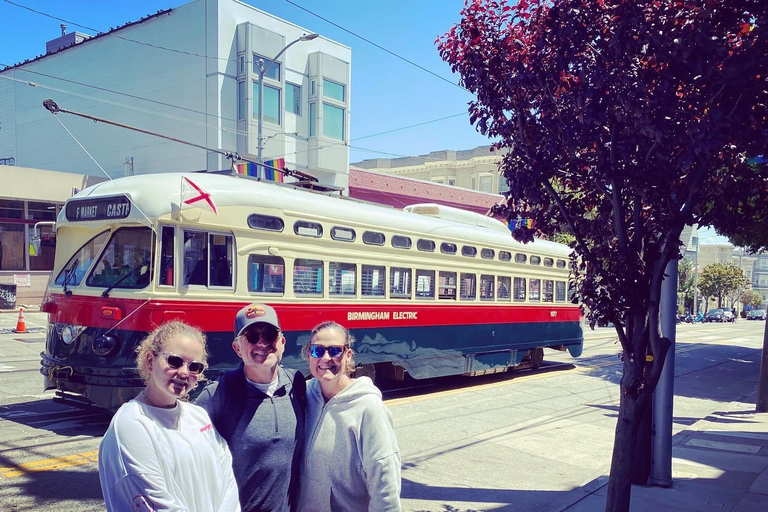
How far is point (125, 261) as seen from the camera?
8.90 meters

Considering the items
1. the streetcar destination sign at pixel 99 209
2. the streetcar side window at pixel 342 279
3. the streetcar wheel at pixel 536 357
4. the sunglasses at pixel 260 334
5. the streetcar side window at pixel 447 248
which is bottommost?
the streetcar wheel at pixel 536 357

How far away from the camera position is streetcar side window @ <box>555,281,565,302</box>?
1702 cm

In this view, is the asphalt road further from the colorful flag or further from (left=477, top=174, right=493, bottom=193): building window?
(left=477, top=174, right=493, bottom=193): building window

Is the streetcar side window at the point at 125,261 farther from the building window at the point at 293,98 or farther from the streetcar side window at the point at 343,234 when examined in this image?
the building window at the point at 293,98

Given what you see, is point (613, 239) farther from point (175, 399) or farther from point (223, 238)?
point (223, 238)

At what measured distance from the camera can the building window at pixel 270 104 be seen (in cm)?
2903

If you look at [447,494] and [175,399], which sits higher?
[175,399]

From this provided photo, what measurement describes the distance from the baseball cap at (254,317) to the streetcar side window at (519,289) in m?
12.5

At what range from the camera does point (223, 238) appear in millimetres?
9305

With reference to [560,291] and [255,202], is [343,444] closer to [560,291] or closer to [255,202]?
[255,202]

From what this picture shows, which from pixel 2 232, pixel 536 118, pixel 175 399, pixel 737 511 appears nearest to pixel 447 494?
pixel 737 511

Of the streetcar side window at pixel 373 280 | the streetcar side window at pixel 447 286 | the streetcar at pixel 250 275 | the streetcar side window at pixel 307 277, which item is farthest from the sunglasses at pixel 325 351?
the streetcar side window at pixel 447 286

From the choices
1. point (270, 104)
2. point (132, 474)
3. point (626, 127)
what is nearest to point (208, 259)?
point (626, 127)

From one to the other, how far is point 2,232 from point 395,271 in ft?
67.0
